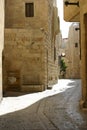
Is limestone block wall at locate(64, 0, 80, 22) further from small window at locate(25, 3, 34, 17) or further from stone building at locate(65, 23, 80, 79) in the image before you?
stone building at locate(65, 23, 80, 79)

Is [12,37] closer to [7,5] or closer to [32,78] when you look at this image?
[32,78]

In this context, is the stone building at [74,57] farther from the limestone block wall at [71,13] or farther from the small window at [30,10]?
the limestone block wall at [71,13]

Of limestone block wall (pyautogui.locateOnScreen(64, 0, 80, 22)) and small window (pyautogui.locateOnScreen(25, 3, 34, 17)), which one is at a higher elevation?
small window (pyautogui.locateOnScreen(25, 3, 34, 17))

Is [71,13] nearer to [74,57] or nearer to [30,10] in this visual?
[30,10]

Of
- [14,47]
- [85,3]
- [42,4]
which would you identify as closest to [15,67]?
[14,47]

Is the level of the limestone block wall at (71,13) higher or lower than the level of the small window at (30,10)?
lower

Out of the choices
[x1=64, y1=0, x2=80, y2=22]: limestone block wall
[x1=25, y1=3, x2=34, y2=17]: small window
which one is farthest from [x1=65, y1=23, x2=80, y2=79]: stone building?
[x1=64, y1=0, x2=80, y2=22]: limestone block wall

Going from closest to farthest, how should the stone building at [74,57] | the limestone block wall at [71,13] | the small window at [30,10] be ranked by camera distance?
the limestone block wall at [71,13] → the small window at [30,10] → the stone building at [74,57]

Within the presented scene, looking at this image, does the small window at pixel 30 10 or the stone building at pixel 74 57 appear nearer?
the small window at pixel 30 10

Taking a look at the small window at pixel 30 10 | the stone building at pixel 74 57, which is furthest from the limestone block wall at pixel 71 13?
the stone building at pixel 74 57

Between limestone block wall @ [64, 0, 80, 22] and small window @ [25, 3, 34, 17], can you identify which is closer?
limestone block wall @ [64, 0, 80, 22]

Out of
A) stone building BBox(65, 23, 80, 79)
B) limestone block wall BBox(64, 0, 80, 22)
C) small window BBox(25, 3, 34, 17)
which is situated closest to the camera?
limestone block wall BBox(64, 0, 80, 22)

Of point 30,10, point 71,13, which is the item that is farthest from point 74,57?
point 71,13

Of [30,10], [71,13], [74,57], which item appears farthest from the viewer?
[74,57]
